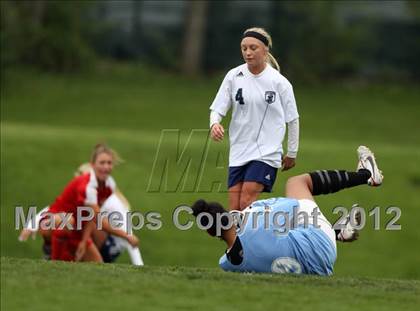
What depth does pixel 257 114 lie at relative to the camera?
11.0m

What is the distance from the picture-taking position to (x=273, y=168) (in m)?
11.1

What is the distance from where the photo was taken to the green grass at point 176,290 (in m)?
7.71

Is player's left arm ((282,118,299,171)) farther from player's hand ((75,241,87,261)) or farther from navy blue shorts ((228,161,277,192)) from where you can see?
player's hand ((75,241,87,261))

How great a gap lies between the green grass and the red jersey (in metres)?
3.98

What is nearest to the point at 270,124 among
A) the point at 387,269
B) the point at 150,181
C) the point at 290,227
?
the point at 290,227

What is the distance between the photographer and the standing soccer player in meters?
10.9

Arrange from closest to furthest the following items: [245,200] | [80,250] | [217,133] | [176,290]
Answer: [176,290]
[217,133]
[245,200]
[80,250]

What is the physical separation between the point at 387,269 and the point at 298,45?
16.9 meters

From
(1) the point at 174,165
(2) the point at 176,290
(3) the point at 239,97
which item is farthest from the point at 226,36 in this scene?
(2) the point at 176,290

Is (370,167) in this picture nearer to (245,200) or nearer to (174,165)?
(245,200)

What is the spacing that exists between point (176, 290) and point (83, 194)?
527 centimetres

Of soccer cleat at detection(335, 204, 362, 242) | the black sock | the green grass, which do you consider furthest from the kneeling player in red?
the green grass

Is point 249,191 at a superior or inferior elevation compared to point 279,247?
superior

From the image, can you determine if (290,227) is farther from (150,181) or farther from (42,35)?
(42,35)
